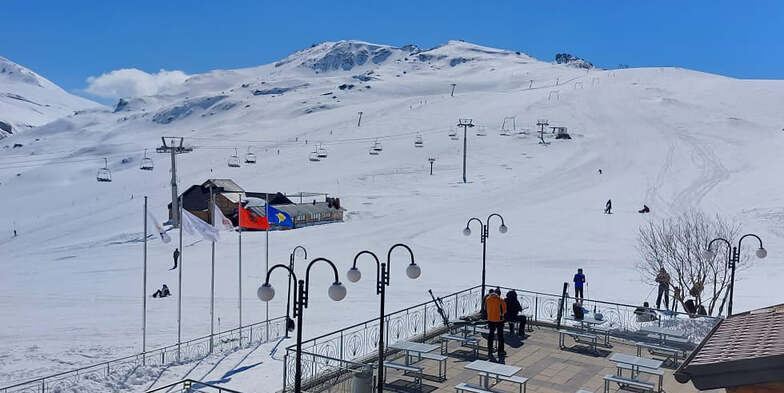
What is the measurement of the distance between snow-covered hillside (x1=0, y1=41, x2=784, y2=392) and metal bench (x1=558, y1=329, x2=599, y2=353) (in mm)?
7751

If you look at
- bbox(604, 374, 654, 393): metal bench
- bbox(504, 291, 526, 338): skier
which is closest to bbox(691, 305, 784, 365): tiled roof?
bbox(604, 374, 654, 393): metal bench

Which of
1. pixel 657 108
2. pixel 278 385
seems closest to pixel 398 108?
pixel 657 108

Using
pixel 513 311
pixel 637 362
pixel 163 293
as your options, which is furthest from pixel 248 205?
pixel 637 362

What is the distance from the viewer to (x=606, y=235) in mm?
39844

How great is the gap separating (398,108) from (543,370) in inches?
4605

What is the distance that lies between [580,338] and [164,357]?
1192 centimetres

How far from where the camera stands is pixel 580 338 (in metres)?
18.0

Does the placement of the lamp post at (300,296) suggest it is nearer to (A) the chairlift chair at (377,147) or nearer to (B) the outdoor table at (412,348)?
(B) the outdoor table at (412,348)

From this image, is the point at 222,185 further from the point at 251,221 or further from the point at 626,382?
the point at 626,382

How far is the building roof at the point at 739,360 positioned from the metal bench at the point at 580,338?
34.2 ft

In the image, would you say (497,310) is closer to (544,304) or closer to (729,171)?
(544,304)

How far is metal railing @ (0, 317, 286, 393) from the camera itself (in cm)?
1616

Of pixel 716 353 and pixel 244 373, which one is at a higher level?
pixel 716 353

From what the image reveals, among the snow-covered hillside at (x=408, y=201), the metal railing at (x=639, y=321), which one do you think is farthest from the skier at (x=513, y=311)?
the snow-covered hillside at (x=408, y=201)
